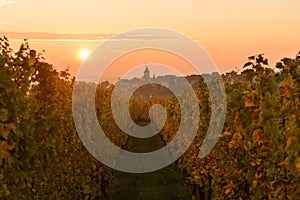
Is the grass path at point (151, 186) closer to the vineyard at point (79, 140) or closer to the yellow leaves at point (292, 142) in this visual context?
the vineyard at point (79, 140)

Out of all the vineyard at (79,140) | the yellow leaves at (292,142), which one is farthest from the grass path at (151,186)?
the yellow leaves at (292,142)

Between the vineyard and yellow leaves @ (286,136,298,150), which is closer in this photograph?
yellow leaves @ (286,136,298,150)

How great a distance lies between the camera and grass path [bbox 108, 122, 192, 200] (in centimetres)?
1599

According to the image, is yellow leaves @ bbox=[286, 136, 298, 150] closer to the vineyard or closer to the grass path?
the vineyard

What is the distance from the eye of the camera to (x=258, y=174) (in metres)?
6.62

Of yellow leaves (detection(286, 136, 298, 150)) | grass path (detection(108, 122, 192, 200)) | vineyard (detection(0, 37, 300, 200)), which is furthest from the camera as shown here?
grass path (detection(108, 122, 192, 200))

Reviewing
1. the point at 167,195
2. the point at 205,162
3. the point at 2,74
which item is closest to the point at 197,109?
the point at 205,162

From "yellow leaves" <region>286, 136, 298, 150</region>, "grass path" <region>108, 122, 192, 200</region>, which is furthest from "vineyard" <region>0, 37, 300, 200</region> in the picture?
"grass path" <region>108, 122, 192, 200</region>

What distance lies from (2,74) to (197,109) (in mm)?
9531

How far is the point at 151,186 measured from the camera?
17.8 meters

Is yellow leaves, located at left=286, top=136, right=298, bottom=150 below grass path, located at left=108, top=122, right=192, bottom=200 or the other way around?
below

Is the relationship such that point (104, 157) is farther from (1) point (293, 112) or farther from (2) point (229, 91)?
(1) point (293, 112)

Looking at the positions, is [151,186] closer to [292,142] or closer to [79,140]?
[79,140]

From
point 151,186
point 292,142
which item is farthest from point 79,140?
point 292,142
